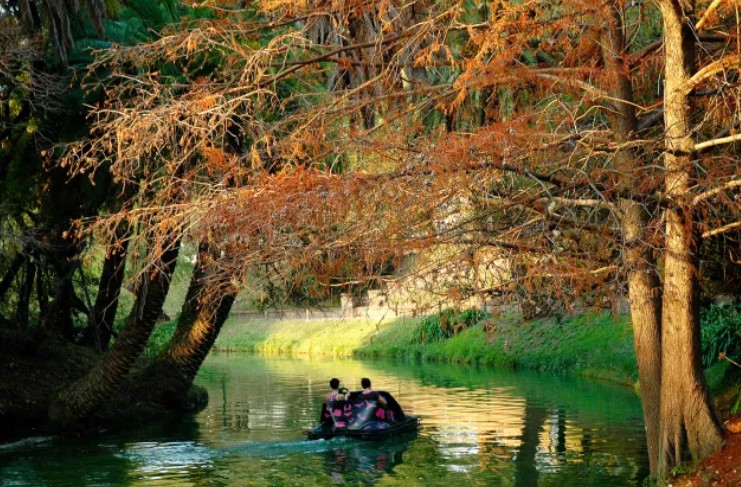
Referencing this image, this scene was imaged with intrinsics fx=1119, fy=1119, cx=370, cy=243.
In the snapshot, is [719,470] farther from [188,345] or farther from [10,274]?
[10,274]

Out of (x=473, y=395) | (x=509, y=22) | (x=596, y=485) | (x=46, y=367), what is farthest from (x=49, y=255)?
(x=509, y=22)

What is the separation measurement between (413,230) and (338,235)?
92cm

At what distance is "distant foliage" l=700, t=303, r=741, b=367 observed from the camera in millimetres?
25598

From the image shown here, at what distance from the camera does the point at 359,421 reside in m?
23.0

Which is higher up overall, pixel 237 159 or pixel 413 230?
pixel 237 159

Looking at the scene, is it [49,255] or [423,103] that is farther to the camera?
[49,255]

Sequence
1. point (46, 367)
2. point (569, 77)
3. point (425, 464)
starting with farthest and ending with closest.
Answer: point (46, 367), point (425, 464), point (569, 77)

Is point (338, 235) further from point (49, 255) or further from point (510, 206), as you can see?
point (49, 255)

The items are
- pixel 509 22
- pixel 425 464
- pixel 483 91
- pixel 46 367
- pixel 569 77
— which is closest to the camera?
pixel 509 22

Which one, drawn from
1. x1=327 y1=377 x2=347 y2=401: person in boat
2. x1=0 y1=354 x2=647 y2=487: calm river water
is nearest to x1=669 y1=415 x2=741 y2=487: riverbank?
x1=0 y1=354 x2=647 y2=487: calm river water

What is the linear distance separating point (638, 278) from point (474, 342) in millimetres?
32564

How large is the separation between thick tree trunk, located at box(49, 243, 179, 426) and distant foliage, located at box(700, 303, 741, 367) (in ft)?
40.5

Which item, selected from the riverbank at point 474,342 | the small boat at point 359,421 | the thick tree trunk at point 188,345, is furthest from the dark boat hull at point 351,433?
the thick tree trunk at point 188,345

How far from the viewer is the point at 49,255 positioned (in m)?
27.3
